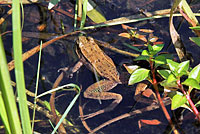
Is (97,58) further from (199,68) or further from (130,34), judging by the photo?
(199,68)

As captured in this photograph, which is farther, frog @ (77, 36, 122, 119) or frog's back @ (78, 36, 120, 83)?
frog's back @ (78, 36, 120, 83)

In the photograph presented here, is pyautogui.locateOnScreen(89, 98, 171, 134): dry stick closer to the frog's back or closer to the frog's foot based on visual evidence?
the frog's foot

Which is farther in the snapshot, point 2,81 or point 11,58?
point 11,58

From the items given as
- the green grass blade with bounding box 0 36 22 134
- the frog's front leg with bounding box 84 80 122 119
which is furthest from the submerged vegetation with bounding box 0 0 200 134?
the green grass blade with bounding box 0 36 22 134

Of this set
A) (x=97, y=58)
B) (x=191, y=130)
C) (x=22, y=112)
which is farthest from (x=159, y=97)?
(x=22, y=112)

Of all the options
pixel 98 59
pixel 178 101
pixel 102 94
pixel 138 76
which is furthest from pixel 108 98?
pixel 178 101

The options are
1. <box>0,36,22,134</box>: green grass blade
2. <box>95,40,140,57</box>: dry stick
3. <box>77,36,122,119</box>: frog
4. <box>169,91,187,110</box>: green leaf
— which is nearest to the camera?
<box>0,36,22,134</box>: green grass blade

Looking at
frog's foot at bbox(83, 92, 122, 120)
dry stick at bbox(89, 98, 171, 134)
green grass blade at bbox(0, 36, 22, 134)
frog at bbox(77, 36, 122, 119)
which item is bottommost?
dry stick at bbox(89, 98, 171, 134)

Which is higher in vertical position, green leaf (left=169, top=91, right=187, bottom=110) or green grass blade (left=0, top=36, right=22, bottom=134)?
green grass blade (left=0, top=36, right=22, bottom=134)

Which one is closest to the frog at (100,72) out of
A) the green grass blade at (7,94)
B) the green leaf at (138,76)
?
the green leaf at (138,76)

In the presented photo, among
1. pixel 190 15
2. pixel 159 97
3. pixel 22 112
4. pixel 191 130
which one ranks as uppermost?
pixel 190 15
